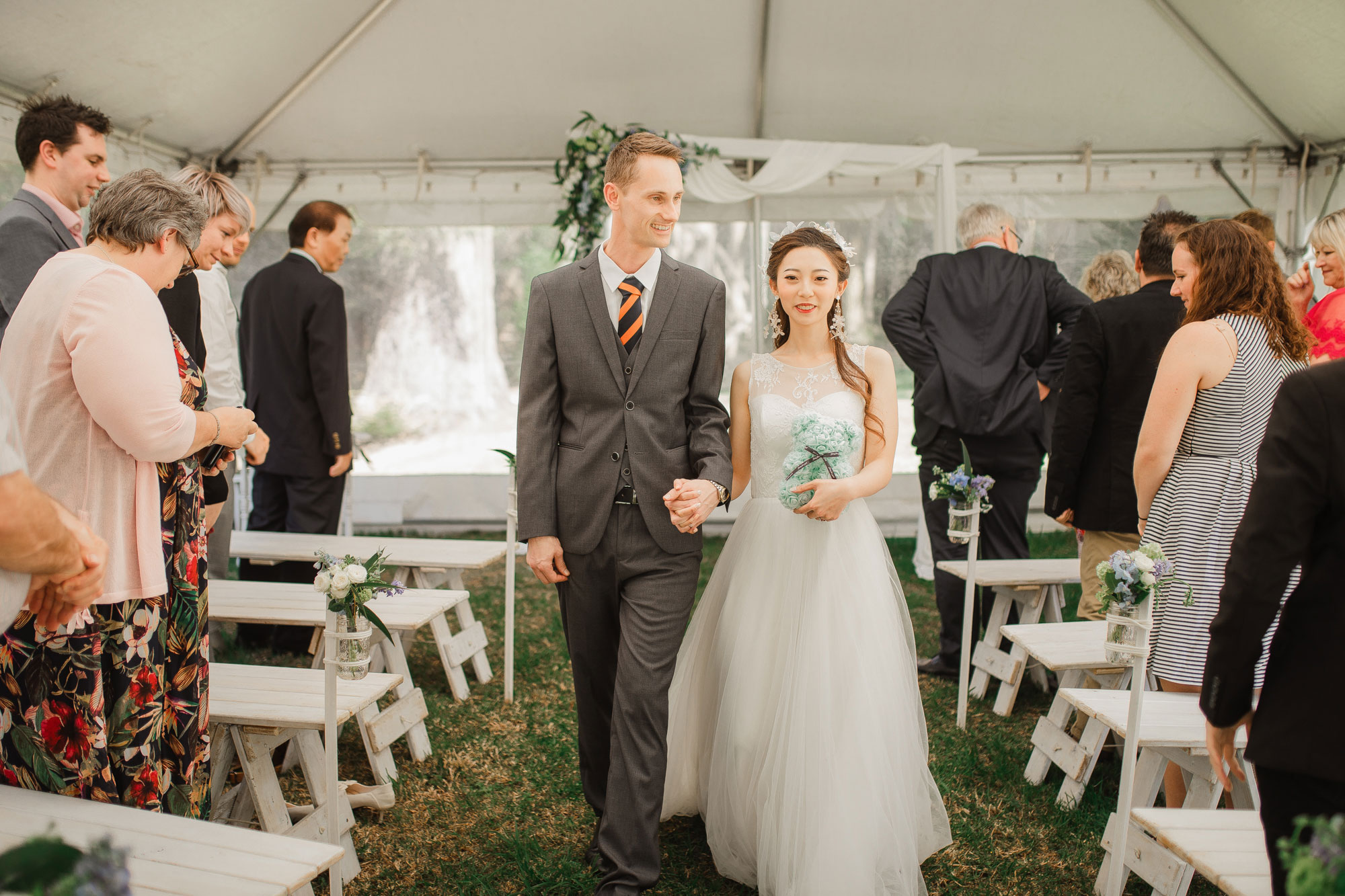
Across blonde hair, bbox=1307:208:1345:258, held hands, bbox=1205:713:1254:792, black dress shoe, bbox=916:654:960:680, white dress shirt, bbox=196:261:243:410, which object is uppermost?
blonde hair, bbox=1307:208:1345:258

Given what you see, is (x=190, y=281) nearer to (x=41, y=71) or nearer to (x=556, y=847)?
(x=556, y=847)

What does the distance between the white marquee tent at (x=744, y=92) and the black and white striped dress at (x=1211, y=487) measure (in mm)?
4608

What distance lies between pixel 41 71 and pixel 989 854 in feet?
21.7

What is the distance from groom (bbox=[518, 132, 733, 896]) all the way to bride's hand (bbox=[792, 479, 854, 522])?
9.7 inches

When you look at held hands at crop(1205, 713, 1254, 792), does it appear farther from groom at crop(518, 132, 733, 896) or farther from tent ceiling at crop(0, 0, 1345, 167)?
tent ceiling at crop(0, 0, 1345, 167)

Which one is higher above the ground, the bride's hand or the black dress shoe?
the bride's hand

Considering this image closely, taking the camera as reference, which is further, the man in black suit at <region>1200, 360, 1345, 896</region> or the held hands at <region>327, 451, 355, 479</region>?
the held hands at <region>327, 451, 355, 479</region>

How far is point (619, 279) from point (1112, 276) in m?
3.49

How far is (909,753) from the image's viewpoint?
9.25 ft

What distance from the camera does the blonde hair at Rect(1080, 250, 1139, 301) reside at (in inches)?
201

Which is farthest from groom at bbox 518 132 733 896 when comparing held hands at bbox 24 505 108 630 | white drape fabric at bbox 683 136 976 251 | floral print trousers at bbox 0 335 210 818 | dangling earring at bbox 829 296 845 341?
white drape fabric at bbox 683 136 976 251

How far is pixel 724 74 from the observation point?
23.6 feet

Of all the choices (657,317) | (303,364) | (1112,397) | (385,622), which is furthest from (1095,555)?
(303,364)

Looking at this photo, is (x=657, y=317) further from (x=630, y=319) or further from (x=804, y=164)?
(x=804, y=164)
